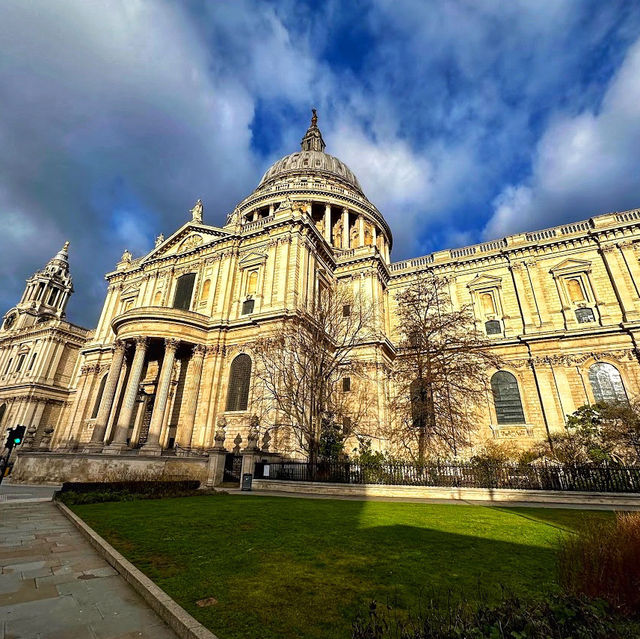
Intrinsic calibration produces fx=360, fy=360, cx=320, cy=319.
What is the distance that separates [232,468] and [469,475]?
1225 cm

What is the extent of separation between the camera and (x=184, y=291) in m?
31.1

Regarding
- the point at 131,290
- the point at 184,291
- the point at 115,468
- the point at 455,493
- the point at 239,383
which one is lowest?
the point at 455,493

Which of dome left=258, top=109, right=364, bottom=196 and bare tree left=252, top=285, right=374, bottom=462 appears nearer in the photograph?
bare tree left=252, top=285, right=374, bottom=462

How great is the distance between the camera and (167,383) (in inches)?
922

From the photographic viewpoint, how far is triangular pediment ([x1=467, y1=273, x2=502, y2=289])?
3119 cm

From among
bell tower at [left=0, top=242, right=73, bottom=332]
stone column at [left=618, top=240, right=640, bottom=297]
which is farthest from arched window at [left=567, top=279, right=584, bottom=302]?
bell tower at [left=0, top=242, right=73, bottom=332]

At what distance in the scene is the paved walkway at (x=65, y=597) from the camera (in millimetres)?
3426

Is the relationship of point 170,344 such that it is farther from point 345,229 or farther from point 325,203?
point 325,203

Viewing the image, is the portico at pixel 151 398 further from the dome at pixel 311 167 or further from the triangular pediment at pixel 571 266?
the dome at pixel 311 167

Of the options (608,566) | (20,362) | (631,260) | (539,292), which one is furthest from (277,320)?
(20,362)

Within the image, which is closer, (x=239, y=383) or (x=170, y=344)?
(x=170, y=344)

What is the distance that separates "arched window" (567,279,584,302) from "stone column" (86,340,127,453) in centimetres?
3377

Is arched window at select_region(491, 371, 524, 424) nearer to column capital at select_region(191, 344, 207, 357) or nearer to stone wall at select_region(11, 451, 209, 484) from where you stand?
stone wall at select_region(11, 451, 209, 484)

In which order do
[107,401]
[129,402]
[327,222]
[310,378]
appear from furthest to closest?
[327,222] → [107,401] → [129,402] → [310,378]
